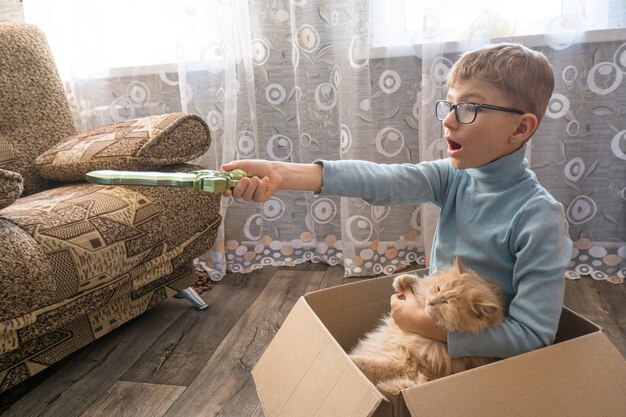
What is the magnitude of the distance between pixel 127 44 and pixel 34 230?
113 centimetres

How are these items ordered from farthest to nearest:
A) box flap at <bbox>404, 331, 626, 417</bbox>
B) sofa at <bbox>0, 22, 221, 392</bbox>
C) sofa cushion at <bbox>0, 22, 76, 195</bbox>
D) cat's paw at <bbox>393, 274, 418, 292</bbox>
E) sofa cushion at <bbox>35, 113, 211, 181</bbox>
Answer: sofa cushion at <bbox>0, 22, 76, 195</bbox> → sofa cushion at <bbox>35, 113, 211, 181</bbox> → sofa at <bbox>0, 22, 221, 392</bbox> → cat's paw at <bbox>393, 274, 418, 292</bbox> → box flap at <bbox>404, 331, 626, 417</bbox>

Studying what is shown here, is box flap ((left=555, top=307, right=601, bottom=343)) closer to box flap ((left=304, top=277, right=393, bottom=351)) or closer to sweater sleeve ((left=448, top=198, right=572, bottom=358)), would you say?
sweater sleeve ((left=448, top=198, right=572, bottom=358))

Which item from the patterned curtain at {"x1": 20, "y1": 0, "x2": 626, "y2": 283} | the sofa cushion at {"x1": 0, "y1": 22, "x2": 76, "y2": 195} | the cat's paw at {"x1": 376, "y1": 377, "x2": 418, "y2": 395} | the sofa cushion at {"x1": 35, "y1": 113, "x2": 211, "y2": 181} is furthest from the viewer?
the patterned curtain at {"x1": 20, "y1": 0, "x2": 626, "y2": 283}

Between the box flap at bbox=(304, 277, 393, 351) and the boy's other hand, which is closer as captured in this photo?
the boy's other hand

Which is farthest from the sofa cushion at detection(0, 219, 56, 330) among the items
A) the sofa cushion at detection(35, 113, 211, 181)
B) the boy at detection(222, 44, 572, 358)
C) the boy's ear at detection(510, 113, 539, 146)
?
the boy's ear at detection(510, 113, 539, 146)

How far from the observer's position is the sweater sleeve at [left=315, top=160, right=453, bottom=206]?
3.21ft

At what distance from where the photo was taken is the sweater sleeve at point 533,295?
30.0 inches

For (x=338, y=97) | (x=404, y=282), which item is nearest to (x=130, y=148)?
(x=338, y=97)

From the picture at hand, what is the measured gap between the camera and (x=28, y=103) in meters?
1.61

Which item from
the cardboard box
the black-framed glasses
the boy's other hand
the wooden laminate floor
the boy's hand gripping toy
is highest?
the black-framed glasses

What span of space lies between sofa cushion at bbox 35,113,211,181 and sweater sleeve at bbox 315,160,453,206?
67 centimetres

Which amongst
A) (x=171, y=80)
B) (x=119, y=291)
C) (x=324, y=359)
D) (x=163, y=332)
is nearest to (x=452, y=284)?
(x=324, y=359)

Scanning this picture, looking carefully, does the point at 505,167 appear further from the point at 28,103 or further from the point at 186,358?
the point at 28,103

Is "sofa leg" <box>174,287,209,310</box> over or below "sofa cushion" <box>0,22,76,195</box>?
below
